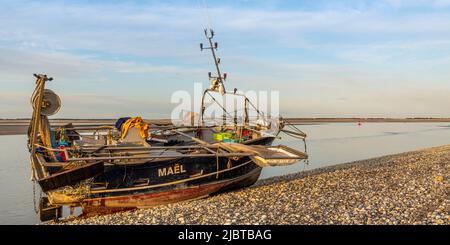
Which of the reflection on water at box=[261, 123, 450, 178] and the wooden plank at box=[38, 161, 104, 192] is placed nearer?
the wooden plank at box=[38, 161, 104, 192]

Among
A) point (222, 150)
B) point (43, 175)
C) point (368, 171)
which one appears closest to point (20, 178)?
point (43, 175)

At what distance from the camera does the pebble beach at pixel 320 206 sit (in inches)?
428

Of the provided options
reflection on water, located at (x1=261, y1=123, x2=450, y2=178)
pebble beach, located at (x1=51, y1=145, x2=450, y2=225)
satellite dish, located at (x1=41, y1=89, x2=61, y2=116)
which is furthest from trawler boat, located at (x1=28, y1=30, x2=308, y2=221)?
reflection on water, located at (x1=261, y1=123, x2=450, y2=178)

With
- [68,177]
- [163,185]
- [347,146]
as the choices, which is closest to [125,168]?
[163,185]

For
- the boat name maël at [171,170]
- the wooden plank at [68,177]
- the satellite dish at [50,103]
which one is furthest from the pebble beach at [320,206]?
the satellite dish at [50,103]

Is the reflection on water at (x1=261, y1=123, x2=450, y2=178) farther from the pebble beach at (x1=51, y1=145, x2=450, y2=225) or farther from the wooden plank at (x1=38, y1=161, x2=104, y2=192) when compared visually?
the wooden plank at (x1=38, y1=161, x2=104, y2=192)

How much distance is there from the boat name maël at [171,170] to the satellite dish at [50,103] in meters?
4.65

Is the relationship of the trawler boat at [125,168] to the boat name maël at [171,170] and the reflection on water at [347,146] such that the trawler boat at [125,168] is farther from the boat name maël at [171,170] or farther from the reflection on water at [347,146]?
the reflection on water at [347,146]

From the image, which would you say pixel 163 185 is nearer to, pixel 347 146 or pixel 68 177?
pixel 68 177

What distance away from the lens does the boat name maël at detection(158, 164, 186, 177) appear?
45.0ft

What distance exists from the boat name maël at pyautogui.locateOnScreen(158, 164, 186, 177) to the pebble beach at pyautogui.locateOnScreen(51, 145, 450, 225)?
120 cm

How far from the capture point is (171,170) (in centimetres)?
1383

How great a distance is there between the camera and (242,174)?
53.1 ft
